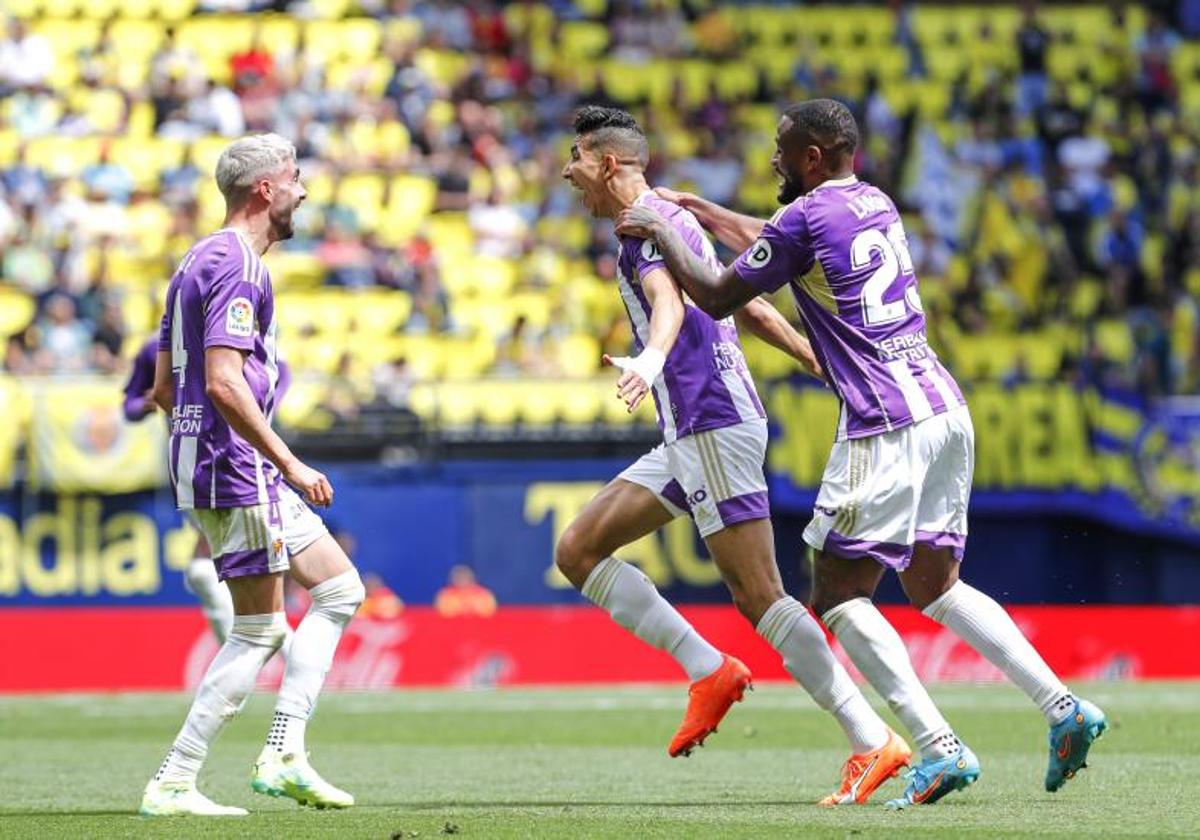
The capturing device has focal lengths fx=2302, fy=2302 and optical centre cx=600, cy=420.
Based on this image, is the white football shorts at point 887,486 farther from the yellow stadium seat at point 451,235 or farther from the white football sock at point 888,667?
the yellow stadium seat at point 451,235

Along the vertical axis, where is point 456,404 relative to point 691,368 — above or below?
below

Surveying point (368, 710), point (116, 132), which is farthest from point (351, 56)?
point (368, 710)

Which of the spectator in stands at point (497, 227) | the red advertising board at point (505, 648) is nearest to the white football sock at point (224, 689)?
the red advertising board at point (505, 648)

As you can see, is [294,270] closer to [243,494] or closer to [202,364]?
[202,364]

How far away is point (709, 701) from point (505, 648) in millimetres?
10711

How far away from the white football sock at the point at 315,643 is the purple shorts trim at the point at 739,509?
140 centimetres

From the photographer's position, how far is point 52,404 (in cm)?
1889

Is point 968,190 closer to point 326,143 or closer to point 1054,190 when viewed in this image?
point 1054,190

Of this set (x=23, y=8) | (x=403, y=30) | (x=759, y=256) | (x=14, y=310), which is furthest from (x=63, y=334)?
(x=759, y=256)

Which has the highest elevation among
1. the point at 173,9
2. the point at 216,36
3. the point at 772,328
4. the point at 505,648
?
the point at 173,9

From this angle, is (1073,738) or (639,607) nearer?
(1073,738)

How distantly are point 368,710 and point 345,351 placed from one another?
20.4ft

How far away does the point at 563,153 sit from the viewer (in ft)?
83.5

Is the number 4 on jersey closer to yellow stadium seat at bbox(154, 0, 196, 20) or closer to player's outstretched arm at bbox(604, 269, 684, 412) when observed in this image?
player's outstretched arm at bbox(604, 269, 684, 412)
